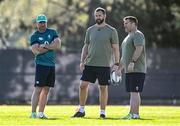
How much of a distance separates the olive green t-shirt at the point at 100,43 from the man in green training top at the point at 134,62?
12.3 inches

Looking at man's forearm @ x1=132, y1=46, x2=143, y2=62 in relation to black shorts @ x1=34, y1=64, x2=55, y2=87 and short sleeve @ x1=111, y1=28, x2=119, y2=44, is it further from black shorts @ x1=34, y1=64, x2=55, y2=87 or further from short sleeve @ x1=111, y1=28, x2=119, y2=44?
black shorts @ x1=34, y1=64, x2=55, y2=87

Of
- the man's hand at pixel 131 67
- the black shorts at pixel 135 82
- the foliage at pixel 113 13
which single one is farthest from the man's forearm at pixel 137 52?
the foliage at pixel 113 13

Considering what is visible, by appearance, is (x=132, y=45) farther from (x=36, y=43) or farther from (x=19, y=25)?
(x=19, y=25)

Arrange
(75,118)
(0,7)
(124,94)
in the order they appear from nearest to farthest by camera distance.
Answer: (75,118), (124,94), (0,7)

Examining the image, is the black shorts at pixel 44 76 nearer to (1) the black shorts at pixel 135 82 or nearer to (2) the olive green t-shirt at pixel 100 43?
(2) the olive green t-shirt at pixel 100 43

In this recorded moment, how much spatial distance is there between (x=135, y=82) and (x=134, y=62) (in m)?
0.42

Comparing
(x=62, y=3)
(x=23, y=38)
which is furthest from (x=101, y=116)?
(x=23, y=38)

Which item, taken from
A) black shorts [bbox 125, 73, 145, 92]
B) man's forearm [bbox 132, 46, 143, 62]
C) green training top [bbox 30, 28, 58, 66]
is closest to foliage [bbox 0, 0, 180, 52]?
black shorts [bbox 125, 73, 145, 92]

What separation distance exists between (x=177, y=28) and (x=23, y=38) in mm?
13878

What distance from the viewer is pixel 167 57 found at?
33750 mm

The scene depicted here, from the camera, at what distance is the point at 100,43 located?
53.5ft

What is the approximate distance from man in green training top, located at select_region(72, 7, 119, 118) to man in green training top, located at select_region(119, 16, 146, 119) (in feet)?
0.83

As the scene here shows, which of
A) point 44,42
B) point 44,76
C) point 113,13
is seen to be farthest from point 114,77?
point 113,13

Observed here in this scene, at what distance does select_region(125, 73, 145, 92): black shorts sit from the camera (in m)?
16.2
